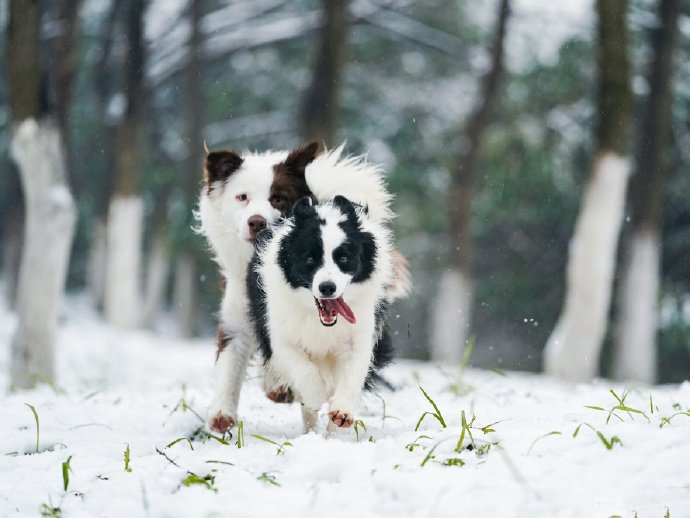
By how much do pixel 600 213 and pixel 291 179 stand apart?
7.66m

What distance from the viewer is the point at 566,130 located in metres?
20.0

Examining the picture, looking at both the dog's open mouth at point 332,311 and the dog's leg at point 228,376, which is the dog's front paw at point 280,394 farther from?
the dog's open mouth at point 332,311

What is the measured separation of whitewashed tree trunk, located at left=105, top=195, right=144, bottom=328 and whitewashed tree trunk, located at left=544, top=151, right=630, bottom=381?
34.4 feet

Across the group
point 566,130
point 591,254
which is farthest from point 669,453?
point 566,130

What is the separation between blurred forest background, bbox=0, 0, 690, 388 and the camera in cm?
1742

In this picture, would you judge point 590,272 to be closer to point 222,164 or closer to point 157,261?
point 222,164

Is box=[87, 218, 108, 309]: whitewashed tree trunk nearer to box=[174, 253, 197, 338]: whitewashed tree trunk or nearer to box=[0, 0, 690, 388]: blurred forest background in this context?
box=[0, 0, 690, 388]: blurred forest background

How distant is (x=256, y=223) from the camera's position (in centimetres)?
509

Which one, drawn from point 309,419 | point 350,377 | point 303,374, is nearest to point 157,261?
point 309,419

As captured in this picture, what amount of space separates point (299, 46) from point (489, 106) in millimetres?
7981

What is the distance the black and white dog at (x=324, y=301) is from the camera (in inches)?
173

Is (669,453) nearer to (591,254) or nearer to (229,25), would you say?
(591,254)

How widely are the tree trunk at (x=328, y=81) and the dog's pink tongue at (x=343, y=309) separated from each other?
8843mm

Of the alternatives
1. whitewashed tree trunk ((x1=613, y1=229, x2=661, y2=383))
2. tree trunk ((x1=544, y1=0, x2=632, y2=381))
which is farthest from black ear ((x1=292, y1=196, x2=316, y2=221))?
whitewashed tree trunk ((x1=613, y1=229, x2=661, y2=383))
